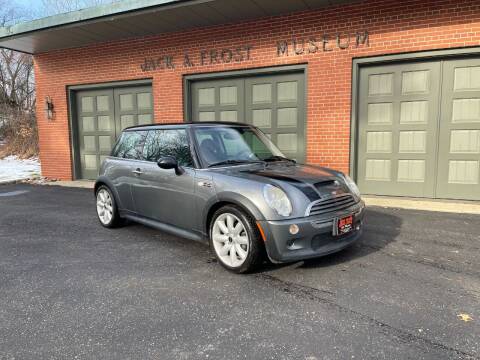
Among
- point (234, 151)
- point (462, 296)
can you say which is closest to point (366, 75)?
point (234, 151)

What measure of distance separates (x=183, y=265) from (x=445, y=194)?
18.3 ft

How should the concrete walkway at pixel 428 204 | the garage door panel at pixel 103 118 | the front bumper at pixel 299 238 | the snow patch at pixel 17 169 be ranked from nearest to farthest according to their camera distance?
the front bumper at pixel 299 238
the concrete walkway at pixel 428 204
the garage door panel at pixel 103 118
the snow patch at pixel 17 169

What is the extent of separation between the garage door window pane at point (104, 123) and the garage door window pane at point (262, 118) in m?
4.50

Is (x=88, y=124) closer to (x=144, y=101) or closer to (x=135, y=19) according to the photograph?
(x=144, y=101)

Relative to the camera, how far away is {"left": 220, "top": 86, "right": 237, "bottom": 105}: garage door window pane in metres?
A: 8.72

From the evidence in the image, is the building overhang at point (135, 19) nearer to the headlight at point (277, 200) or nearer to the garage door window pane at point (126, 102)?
the garage door window pane at point (126, 102)

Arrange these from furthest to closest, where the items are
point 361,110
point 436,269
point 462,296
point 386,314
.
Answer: point 361,110 → point 436,269 → point 462,296 → point 386,314

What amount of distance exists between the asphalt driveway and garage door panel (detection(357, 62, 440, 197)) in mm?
2450

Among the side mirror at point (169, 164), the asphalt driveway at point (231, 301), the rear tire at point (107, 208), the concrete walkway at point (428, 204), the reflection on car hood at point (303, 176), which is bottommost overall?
the asphalt driveway at point (231, 301)

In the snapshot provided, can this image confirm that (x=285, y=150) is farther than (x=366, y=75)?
Yes

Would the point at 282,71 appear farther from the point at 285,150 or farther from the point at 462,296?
the point at 462,296

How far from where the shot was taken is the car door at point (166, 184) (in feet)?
13.6

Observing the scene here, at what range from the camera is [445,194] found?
712 cm

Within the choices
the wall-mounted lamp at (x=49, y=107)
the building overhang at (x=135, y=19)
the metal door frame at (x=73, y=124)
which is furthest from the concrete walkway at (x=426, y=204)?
the wall-mounted lamp at (x=49, y=107)
